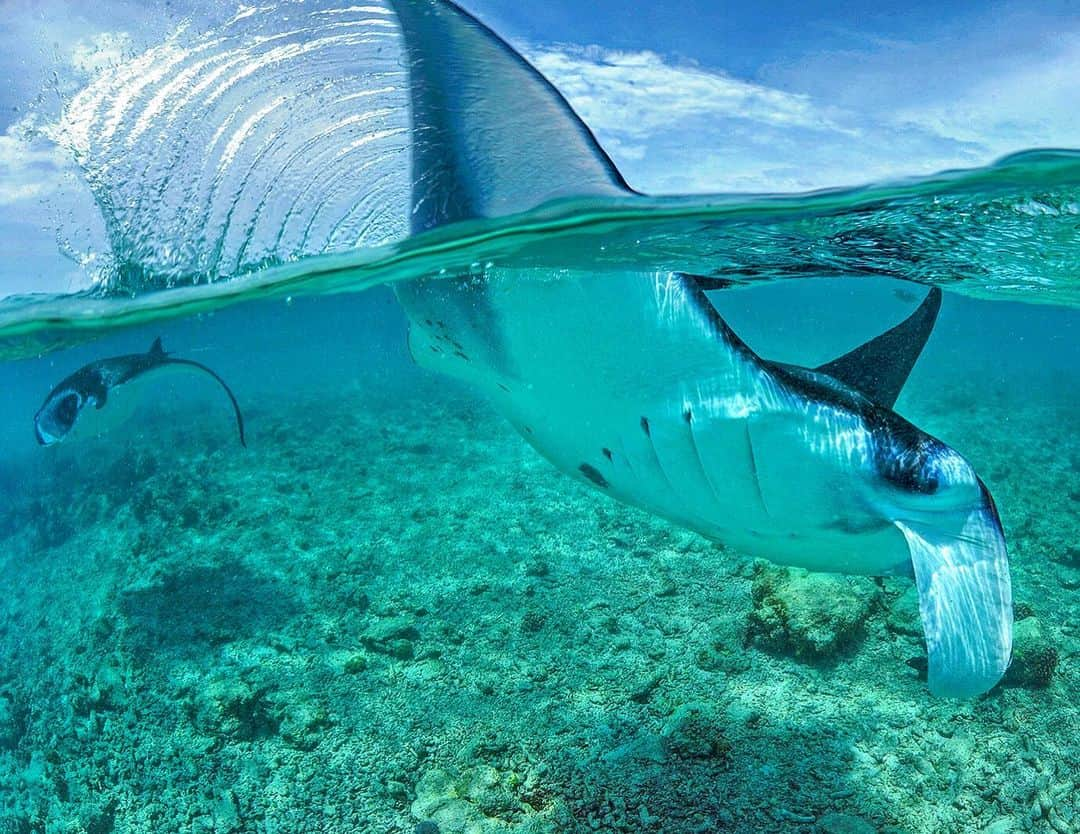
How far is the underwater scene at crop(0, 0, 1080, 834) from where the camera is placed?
8.47 ft

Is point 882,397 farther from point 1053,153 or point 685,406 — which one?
point 1053,153

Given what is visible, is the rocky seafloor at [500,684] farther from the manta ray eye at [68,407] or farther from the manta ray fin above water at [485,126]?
the manta ray fin above water at [485,126]

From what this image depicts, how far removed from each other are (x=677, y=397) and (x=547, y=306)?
29.2 inches

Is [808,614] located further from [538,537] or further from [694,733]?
[538,537]

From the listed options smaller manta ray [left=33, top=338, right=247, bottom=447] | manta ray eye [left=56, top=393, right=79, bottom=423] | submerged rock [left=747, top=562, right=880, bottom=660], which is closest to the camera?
submerged rock [left=747, top=562, right=880, bottom=660]

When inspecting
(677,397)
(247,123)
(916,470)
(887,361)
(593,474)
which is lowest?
(593,474)

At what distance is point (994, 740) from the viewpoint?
4.04 metres

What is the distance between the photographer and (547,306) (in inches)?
113

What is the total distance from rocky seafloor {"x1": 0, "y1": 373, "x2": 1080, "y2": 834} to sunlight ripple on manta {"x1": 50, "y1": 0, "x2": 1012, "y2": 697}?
5.97 feet

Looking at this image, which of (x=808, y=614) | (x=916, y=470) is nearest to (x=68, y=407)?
(x=808, y=614)

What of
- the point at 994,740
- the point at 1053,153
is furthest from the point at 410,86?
the point at 994,740

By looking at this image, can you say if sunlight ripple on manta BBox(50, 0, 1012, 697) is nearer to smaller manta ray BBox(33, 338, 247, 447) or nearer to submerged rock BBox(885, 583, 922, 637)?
submerged rock BBox(885, 583, 922, 637)

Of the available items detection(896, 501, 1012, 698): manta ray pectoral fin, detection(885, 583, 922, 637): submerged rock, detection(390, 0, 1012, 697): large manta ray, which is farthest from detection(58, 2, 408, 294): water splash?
detection(885, 583, 922, 637): submerged rock

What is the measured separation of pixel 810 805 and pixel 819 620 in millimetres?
1769
